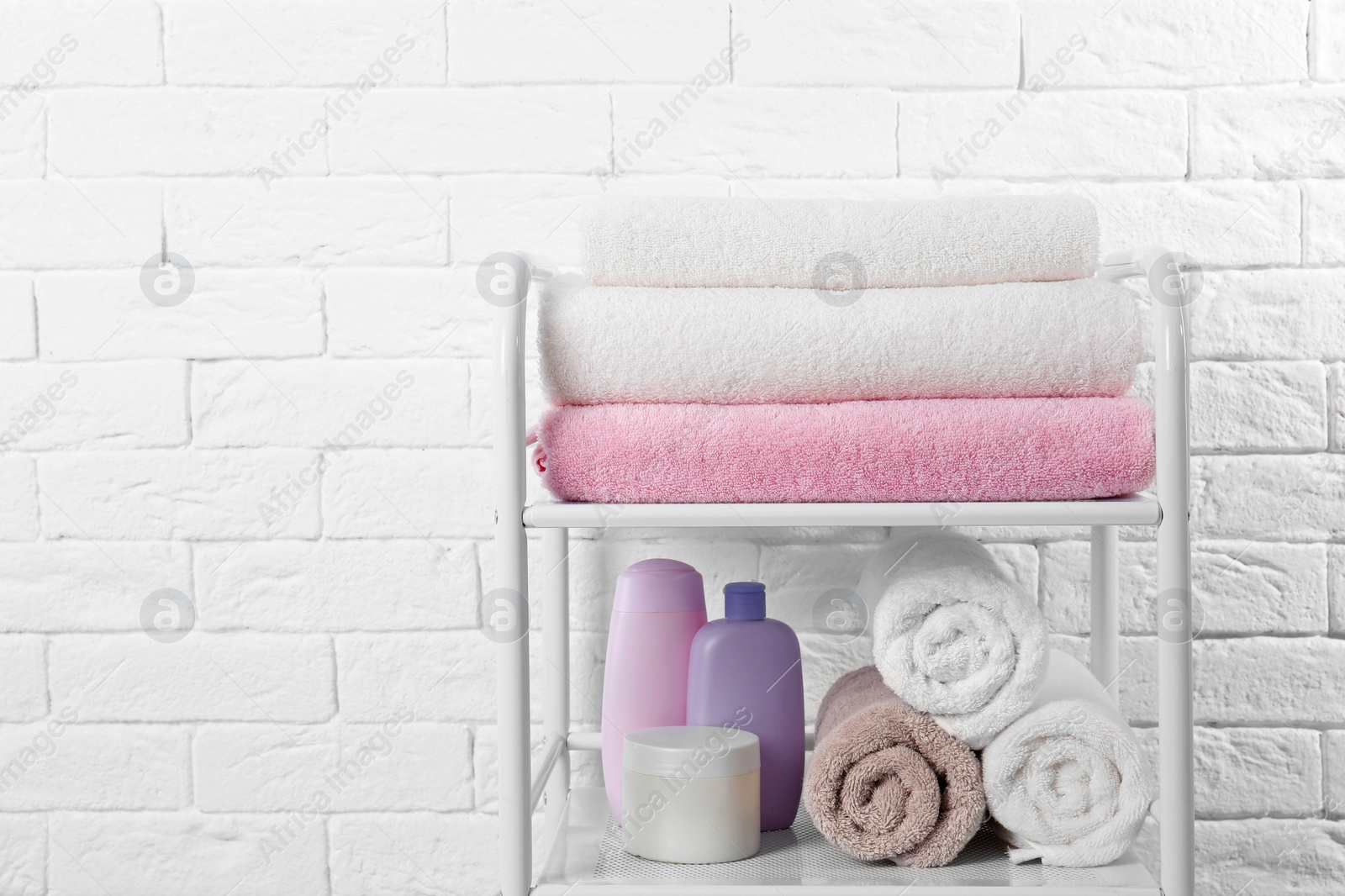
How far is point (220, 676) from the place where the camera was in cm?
102

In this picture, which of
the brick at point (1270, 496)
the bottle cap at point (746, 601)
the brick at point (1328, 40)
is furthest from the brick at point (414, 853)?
the brick at point (1328, 40)

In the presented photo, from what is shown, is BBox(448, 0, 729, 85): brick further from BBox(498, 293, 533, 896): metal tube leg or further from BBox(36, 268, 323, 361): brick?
BBox(498, 293, 533, 896): metal tube leg

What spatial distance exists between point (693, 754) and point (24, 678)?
0.69m

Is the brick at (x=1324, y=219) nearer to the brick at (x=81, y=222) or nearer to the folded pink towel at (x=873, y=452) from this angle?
the folded pink towel at (x=873, y=452)

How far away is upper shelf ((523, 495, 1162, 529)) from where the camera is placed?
0.67 m

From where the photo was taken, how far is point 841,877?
0.71m

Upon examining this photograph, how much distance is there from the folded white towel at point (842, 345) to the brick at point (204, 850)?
597 mm

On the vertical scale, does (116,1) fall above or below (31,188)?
above

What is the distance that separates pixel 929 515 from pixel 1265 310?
0.50 metres

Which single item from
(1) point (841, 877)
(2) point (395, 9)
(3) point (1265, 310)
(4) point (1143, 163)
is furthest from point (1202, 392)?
(2) point (395, 9)

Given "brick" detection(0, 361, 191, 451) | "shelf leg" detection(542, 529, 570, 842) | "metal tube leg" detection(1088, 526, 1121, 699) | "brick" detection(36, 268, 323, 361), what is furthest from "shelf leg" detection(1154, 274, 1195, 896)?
"brick" detection(0, 361, 191, 451)

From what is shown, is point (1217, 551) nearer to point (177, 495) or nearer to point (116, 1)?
point (177, 495)

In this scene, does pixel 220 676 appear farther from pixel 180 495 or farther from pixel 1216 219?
pixel 1216 219

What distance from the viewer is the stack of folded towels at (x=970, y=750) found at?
0.71 metres
